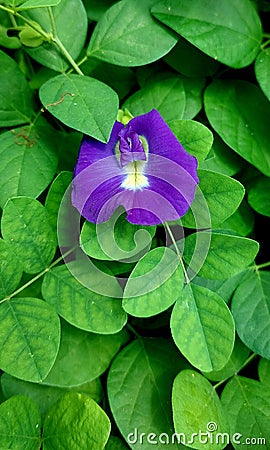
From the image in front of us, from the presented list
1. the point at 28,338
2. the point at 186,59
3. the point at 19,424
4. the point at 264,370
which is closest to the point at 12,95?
the point at 186,59

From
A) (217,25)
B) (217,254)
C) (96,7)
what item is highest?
(217,25)

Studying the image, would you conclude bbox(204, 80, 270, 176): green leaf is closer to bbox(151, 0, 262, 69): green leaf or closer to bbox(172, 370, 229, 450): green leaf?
bbox(151, 0, 262, 69): green leaf

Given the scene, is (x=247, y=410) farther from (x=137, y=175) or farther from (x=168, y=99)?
(x=168, y=99)

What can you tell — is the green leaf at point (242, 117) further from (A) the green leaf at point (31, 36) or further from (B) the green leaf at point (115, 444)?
(B) the green leaf at point (115, 444)

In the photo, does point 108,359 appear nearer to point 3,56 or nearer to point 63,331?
point 63,331

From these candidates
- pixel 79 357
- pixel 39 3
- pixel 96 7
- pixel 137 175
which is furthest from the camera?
pixel 96 7

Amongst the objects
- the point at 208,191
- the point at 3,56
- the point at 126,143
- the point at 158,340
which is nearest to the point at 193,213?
the point at 208,191

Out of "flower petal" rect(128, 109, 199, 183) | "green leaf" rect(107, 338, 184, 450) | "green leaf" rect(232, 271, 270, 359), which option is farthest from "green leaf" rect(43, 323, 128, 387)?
"flower petal" rect(128, 109, 199, 183)
